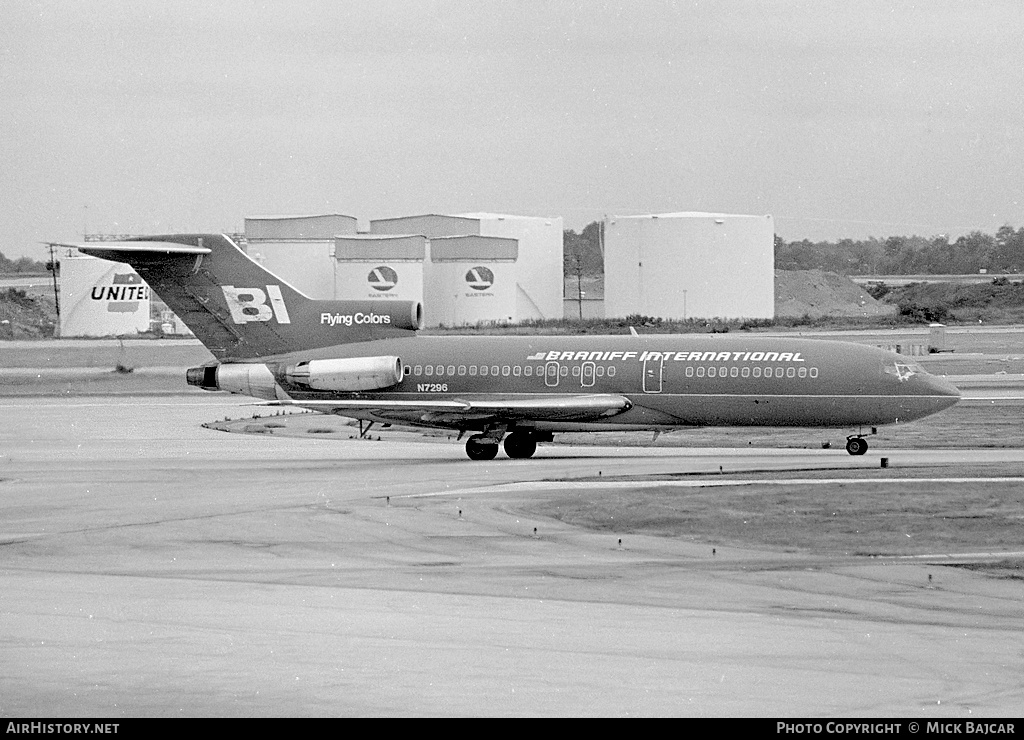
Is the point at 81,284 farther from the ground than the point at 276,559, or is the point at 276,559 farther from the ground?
the point at 81,284

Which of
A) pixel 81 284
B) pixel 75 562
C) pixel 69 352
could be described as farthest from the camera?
pixel 81 284

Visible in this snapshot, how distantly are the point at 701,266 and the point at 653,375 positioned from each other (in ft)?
243

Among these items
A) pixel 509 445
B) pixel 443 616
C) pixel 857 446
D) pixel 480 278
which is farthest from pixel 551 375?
pixel 480 278

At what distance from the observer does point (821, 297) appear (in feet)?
513

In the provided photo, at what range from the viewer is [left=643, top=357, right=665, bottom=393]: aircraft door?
123 ft

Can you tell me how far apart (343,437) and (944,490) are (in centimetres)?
2299

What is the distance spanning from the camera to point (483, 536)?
2317cm

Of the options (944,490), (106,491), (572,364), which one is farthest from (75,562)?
(572,364)

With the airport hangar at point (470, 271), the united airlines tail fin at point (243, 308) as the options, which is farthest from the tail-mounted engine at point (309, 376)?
the airport hangar at point (470, 271)

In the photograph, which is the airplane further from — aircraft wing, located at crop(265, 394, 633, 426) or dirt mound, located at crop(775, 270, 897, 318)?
dirt mound, located at crop(775, 270, 897, 318)

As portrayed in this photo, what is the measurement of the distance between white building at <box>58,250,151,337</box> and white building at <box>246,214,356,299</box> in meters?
11.6

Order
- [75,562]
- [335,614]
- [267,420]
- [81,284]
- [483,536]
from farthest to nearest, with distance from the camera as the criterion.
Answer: [81,284] → [267,420] → [483,536] → [75,562] → [335,614]

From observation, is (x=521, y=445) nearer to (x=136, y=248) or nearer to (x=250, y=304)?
(x=250, y=304)
